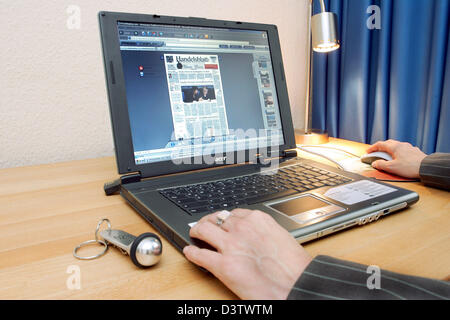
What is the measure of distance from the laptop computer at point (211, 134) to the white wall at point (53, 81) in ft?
1.12

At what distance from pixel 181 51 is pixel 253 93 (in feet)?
0.67

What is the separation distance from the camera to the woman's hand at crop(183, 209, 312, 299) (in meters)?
0.36

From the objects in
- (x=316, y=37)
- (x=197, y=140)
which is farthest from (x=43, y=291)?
(x=316, y=37)

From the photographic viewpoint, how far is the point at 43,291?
387 millimetres

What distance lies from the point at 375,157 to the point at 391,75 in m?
0.44

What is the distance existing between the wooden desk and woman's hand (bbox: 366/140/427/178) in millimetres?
50

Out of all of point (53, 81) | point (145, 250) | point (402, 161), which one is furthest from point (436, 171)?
point (53, 81)

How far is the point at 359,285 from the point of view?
358 mm

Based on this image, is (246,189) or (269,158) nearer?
(246,189)

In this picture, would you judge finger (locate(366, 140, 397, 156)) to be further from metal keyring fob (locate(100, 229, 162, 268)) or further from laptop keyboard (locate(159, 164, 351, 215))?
metal keyring fob (locate(100, 229, 162, 268))

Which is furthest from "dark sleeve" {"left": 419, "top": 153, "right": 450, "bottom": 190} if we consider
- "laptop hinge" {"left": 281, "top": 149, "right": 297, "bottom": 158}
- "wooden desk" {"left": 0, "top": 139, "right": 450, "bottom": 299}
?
"laptop hinge" {"left": 281, "top": 149, "right": 297, "bottom": 158}

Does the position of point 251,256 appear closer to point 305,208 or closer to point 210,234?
point 210,234

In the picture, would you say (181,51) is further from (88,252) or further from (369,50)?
(369,50)

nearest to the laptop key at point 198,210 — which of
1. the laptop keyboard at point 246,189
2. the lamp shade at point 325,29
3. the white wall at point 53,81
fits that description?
the laptop keyboard at point 246,189
